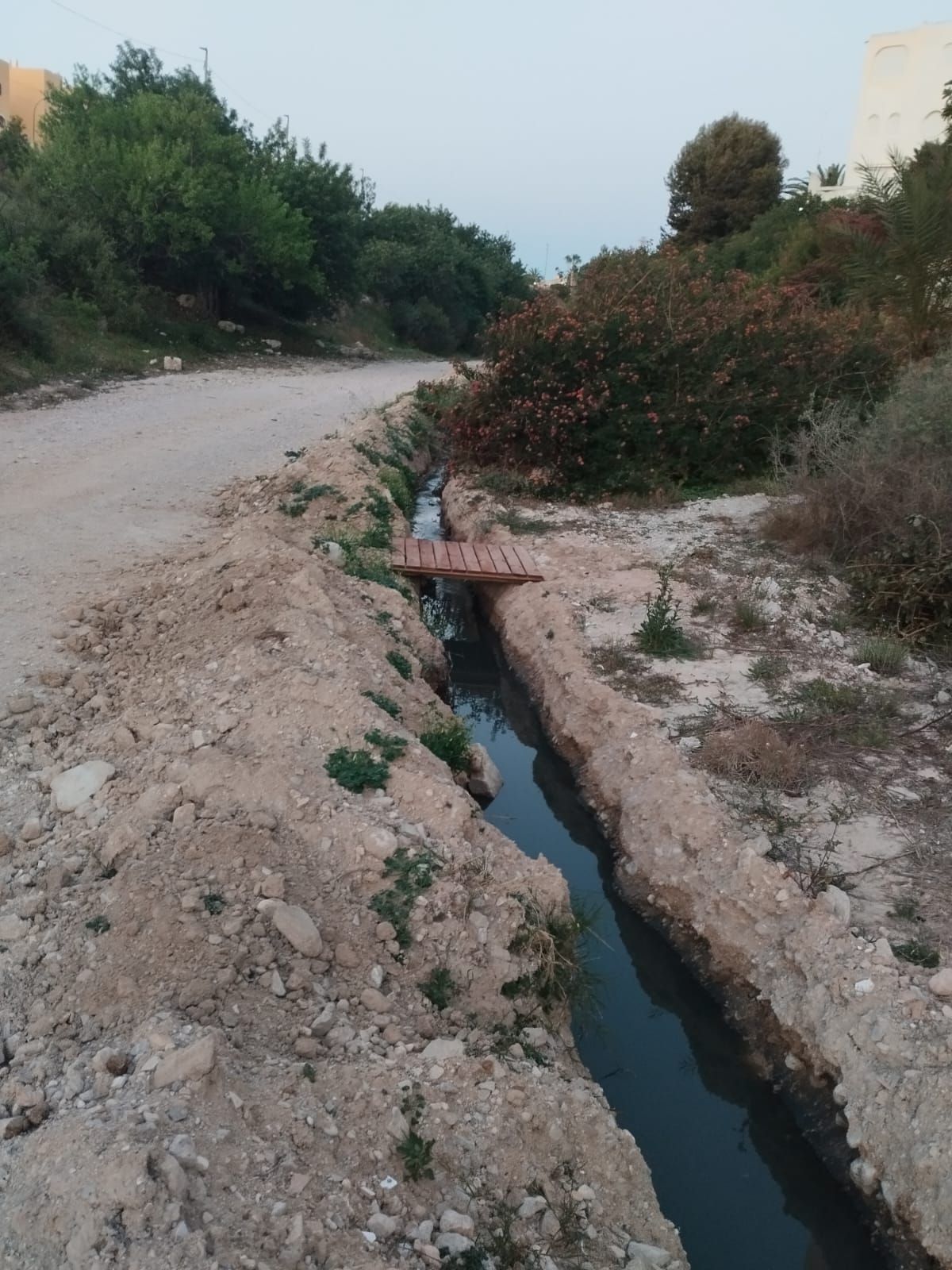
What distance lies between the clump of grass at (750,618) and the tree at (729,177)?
26353 millimetres

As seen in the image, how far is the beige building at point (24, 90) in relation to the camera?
33.8 m

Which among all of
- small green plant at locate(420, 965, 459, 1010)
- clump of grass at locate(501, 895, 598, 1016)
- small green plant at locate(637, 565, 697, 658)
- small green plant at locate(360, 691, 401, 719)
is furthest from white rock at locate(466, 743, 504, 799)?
small green plant at locate(420, 965, 459, 1010)

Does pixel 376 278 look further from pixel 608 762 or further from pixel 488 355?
pixel 608 762

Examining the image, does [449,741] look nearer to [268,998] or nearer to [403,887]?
[403,887]

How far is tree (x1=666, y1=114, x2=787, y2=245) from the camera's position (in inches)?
1196

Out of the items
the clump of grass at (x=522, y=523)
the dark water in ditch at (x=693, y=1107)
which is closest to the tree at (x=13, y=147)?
the clump of grass at (x=522, y=523)

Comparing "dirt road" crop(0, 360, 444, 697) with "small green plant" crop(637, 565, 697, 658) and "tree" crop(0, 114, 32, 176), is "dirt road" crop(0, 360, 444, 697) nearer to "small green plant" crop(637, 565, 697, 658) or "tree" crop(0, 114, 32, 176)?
"small green plant" crop(637, 565, 697, 658)

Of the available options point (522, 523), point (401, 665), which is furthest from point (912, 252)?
point (401, 665)

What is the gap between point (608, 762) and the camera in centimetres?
587

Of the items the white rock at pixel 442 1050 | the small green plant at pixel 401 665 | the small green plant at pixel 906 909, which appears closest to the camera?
the white rock at pixel 442 1050

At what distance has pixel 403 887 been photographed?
153 inches

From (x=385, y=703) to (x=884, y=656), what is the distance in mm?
3702

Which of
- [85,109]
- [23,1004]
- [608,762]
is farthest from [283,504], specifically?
[85,109]

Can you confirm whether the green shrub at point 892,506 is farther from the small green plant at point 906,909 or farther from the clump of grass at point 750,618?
the small green plant at point 906,909
